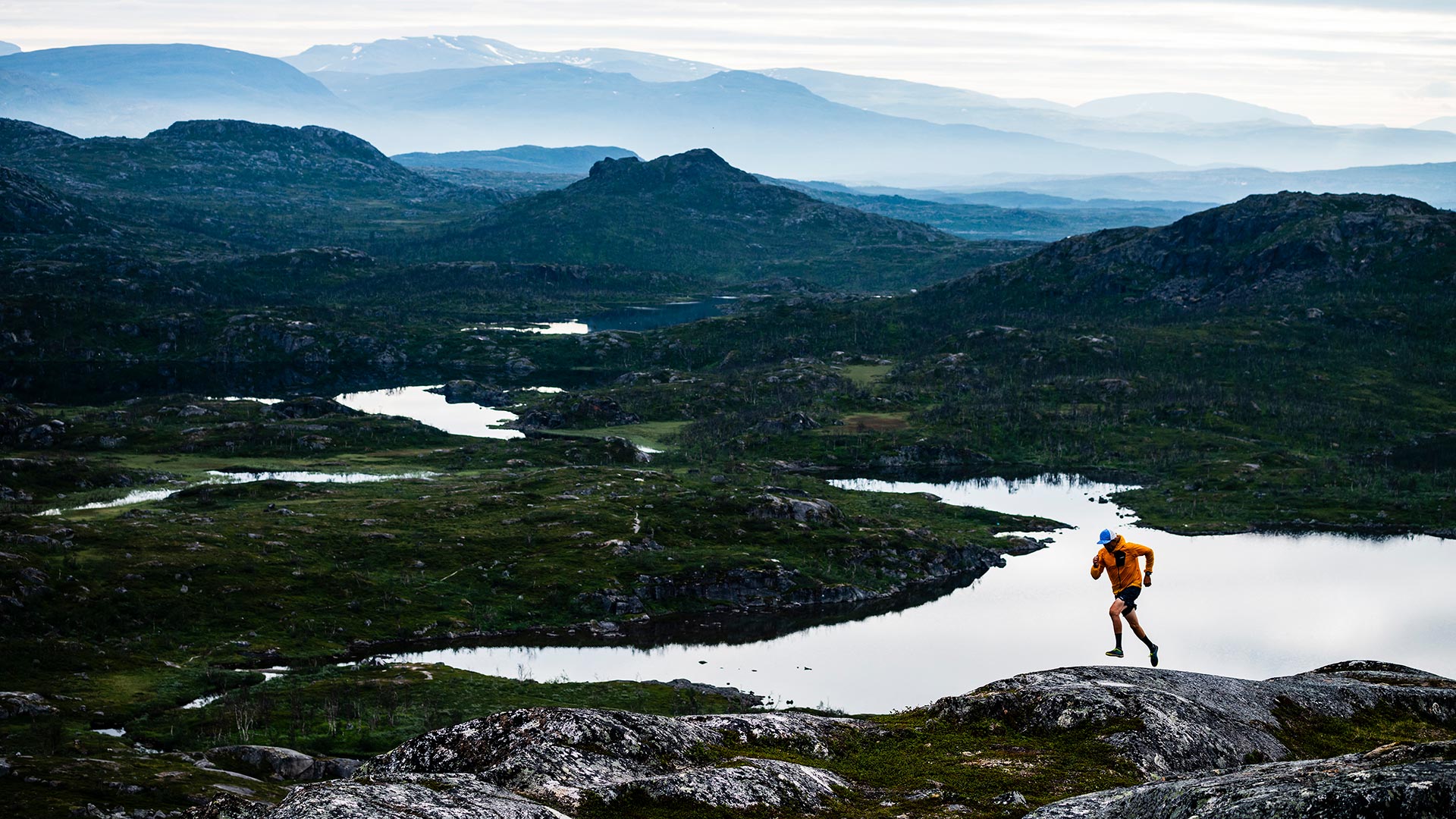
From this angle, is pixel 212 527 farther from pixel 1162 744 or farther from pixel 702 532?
pixel 1162 744

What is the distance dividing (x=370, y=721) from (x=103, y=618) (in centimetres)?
4434

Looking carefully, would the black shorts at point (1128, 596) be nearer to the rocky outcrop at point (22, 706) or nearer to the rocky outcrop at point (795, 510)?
the rocky outcrop at point (22, 706)

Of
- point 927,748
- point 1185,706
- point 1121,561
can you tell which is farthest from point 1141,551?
point 927,748

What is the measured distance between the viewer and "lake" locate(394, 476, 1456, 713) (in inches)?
5330

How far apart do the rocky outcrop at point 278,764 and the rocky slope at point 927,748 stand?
56.5m

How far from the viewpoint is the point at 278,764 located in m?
94.7

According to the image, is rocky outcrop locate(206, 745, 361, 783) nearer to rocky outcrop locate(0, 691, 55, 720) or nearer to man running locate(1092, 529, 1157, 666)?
rocky outcrop locate(0, 691, 55, 720)

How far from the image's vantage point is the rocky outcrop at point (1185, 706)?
44875 millimetres

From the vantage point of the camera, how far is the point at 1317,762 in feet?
105

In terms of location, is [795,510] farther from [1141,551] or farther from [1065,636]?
[1141,551]

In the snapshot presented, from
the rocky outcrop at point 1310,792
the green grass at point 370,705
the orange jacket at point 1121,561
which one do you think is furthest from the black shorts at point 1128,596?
the green grass at point 370,705

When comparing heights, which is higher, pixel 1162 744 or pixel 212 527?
pixel 1162 744

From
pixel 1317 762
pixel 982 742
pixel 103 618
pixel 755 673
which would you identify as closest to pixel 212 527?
pixel 103 618

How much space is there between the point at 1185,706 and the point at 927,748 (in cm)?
1009
